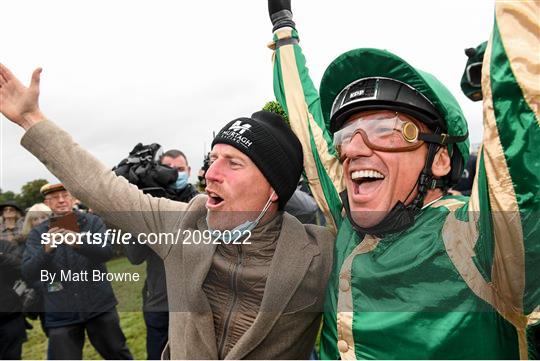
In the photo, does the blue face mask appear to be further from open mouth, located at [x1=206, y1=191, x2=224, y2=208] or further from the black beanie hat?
open mouth, located at [x1=206, y1=191, x2=224, y2=208]

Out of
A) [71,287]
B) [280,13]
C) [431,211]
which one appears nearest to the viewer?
[431,211]

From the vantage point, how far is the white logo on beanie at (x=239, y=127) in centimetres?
226

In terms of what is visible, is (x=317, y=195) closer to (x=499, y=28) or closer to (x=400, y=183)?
(x=400, y=183)

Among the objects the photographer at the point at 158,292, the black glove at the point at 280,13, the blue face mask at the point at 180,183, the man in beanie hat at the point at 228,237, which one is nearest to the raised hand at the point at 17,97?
the man in beanie hat at the point at 228,237

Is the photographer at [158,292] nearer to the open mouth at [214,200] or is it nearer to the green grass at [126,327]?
the green grass at [126,327]

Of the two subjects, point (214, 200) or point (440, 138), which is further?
point (214, 200)

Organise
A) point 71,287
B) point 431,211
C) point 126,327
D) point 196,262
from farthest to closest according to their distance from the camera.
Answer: point 126,327, point 71,287, point 196,262, point 431,211

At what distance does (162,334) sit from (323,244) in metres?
2.64

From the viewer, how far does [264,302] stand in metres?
1.97

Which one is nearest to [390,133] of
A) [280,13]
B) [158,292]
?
[280,13]

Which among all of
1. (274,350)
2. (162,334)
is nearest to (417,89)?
(274,350)

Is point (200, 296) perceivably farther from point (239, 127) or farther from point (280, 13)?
point (280, 13)

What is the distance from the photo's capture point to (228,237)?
6.95 ft

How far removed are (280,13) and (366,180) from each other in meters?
1.20
